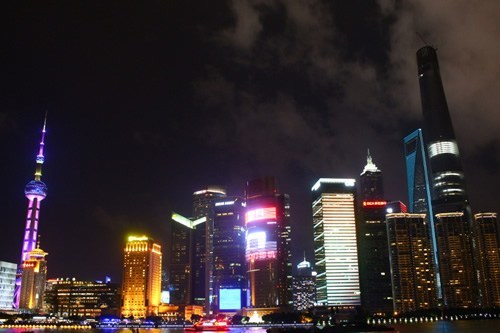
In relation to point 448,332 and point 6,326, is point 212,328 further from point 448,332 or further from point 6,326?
point 6,326

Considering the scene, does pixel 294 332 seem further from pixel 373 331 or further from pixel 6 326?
pixel 6 326

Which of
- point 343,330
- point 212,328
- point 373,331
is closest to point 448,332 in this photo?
point 373,331

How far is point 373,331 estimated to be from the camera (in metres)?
125

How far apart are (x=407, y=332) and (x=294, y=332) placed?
40.2 metres

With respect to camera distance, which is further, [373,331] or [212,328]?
[212,328]

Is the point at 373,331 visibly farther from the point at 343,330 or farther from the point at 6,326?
the point at 6,326

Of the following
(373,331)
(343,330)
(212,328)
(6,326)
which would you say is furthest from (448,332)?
(6,326)

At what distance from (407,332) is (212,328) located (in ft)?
170

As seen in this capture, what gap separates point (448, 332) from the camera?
427 feet

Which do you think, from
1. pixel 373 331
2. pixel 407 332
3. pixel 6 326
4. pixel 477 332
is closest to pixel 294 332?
pixel 373 331

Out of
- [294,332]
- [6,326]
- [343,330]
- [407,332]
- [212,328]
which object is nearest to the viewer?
[294,332]

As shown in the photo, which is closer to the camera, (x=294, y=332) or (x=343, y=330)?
(x=294, y=332)

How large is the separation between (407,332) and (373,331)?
42.4 ft

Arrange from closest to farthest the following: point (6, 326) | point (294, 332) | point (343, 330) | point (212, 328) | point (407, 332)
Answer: point (294, 332), point (343, 330), point (407, 332), point (212, 328), point (6, 326)
